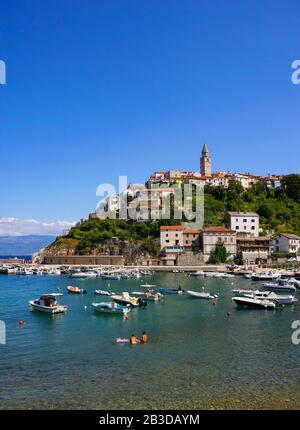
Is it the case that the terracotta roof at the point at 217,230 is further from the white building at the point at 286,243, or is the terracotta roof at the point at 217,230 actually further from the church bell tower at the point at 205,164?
the church bell tower at the point at 205,164

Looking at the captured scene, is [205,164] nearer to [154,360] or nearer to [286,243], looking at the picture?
[286,243]

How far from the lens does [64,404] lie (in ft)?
57.8

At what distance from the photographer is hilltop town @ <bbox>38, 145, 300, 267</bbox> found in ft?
284

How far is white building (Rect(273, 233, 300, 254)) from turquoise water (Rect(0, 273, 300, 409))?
47.8m

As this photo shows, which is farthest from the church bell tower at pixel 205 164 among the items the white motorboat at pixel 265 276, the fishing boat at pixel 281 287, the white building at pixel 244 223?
the fishing boat at pixel 281 287

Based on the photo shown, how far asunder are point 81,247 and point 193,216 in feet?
81.3

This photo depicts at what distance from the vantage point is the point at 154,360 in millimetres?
23594

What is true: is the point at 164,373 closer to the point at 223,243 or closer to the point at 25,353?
the point at 25,353

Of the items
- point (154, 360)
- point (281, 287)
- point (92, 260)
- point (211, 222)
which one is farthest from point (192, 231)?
point (154, 360)

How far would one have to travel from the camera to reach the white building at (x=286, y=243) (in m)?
86.1

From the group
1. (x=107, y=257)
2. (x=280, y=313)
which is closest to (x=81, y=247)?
(x=107, y=257)

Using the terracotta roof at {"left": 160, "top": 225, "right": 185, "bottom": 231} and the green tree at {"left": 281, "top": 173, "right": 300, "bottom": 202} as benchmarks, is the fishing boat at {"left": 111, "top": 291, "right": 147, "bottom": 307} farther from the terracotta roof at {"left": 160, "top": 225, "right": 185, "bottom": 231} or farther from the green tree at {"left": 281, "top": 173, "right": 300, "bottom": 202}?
the green tree at {"left": 281, "top": 173, "right": 300, "bottom": 202}

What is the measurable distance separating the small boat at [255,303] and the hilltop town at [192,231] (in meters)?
44.5

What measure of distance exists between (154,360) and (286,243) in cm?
6801
